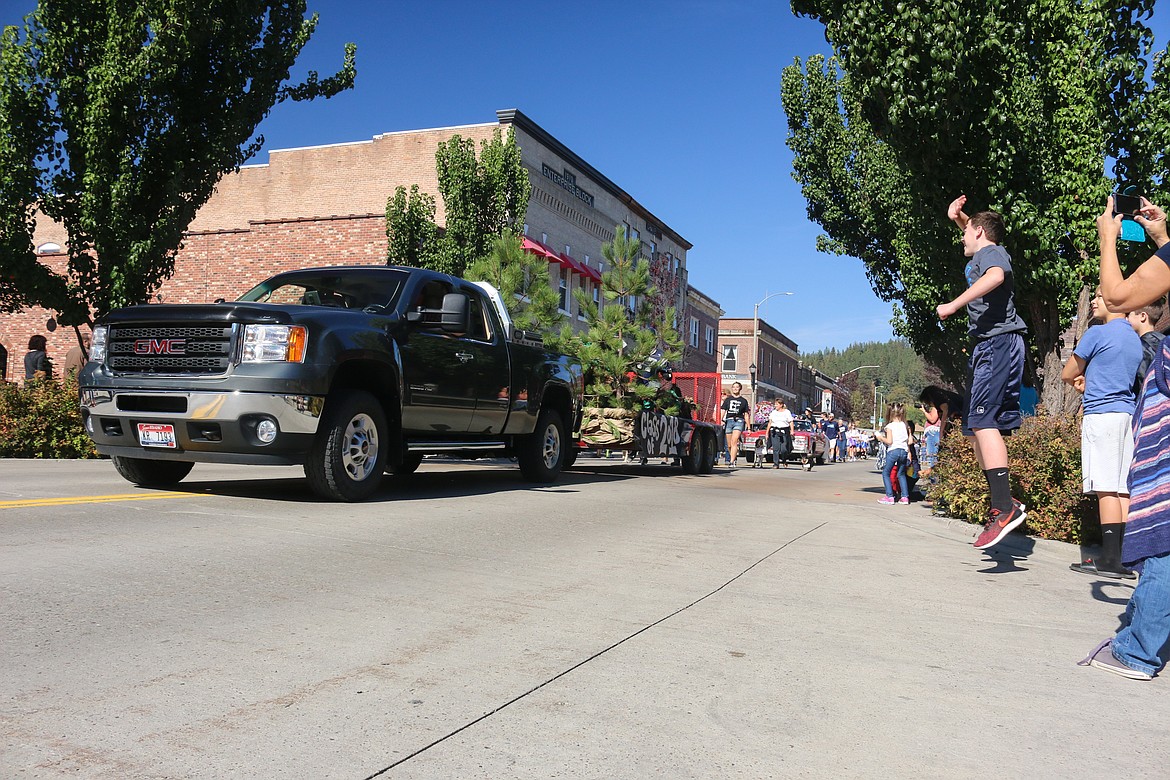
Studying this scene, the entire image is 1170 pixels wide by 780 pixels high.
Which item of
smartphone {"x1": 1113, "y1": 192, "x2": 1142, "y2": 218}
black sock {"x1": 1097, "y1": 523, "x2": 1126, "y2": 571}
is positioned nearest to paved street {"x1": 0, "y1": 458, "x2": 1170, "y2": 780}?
black sock {"x1": 1097, "y1": 523, "x2": 1126, "y2": 571}

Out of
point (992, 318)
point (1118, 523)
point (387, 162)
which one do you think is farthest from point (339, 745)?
point (387, 162)

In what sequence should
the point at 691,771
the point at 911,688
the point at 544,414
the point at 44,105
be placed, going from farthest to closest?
the point at 44,105 < the point at 544,414 < the point at 911,688 < the point at 691,771

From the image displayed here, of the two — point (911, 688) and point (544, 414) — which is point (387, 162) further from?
point (911, 688)

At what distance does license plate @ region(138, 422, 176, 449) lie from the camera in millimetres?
7715

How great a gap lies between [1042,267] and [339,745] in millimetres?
16469

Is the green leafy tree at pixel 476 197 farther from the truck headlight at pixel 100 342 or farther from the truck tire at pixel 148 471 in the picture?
the truck headlight at pixel 100 342

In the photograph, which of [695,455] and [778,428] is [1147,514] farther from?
[778,428]

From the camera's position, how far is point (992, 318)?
6.45 meters

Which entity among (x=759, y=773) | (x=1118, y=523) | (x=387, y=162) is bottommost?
(x=759, y=773)

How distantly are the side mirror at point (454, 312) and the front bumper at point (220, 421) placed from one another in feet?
5.00

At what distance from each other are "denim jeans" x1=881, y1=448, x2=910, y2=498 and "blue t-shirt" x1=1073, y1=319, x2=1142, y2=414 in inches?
267

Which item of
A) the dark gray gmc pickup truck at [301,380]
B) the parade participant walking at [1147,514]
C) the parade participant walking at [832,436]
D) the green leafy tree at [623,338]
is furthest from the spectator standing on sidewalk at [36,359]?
the parade participant walking at [832,436]

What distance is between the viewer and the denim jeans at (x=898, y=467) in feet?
43.8

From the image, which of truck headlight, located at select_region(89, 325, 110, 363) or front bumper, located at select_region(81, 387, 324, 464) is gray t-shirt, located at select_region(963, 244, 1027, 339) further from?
truck headlight, located at select_region(89, 325, 110, 363)
